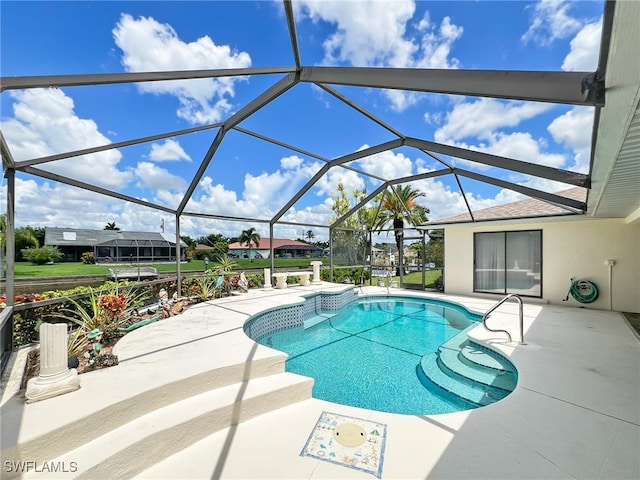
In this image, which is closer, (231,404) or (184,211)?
(231,404)

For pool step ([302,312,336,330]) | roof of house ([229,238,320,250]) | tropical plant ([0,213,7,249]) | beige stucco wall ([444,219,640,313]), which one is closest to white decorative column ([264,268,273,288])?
pool step ([302,312,336,330])

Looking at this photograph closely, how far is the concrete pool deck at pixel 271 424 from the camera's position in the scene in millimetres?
2443

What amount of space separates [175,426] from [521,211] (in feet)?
39.2

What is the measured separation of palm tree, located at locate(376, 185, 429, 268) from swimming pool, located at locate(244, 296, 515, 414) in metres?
7.11

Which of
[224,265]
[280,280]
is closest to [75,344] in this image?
[224,265]

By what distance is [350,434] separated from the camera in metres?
2.91

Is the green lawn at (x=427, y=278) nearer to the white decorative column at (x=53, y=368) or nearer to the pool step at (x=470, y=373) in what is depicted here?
the pool step at (x=470, y=373)

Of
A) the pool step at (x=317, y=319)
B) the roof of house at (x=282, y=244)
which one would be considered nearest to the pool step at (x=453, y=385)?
Result: the pool step at (x=317, y=319)

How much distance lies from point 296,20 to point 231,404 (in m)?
5.18

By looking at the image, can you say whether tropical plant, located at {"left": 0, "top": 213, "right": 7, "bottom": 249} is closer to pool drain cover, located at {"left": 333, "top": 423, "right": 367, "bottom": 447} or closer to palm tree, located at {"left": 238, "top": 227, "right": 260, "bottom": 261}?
pool drain cover, located at {"left": 333, "top": 423, "right": 367, "bottom": 447}

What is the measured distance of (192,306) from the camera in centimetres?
825

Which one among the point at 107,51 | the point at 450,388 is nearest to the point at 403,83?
the point at 107,51

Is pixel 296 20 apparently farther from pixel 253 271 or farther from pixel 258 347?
pixel 253 271

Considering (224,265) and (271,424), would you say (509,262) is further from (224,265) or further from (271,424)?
(224,265)
